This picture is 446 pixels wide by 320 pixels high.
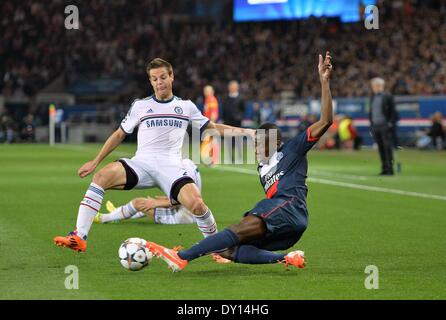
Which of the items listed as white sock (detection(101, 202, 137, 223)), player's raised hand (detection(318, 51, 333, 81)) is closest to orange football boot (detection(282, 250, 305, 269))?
player's raised hand (detection(318, 51, 333, 81))

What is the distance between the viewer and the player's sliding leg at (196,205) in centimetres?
1008

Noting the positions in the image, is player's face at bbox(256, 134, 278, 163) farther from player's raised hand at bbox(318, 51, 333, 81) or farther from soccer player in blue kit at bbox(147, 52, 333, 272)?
player's raised hand at bbox(318, 51, 333, 81)

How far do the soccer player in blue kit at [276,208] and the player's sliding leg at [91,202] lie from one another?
1.30 metres

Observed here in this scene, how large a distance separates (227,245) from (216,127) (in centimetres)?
227

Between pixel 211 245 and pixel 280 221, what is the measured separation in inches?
28.3

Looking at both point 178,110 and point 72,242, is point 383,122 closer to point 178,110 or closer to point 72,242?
point 178,110

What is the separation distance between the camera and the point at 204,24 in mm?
58719

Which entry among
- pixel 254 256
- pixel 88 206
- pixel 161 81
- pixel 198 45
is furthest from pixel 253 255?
pixel 198 45

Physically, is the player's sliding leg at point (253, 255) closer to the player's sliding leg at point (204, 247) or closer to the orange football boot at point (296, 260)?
the orange football boot at point (296, 260)

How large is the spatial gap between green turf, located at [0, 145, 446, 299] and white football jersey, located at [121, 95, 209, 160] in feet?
3.95

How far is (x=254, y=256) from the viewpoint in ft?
30.8

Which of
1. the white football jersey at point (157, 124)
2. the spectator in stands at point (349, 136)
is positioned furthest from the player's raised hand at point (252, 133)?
the spectator in stands at point (349, 136)

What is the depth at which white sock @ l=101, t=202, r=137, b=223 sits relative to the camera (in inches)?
529
